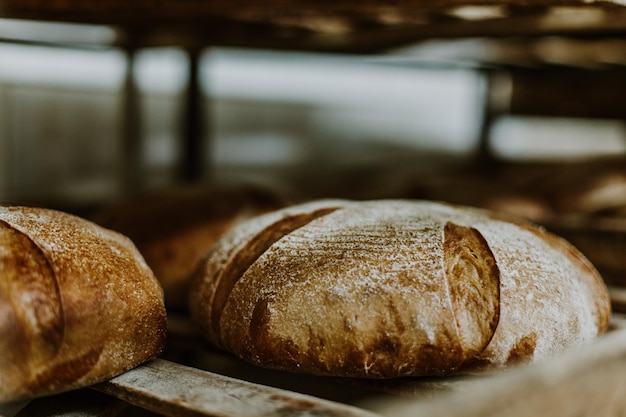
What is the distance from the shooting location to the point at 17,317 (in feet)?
3.30

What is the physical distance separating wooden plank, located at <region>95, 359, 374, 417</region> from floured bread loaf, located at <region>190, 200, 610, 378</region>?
12 cm

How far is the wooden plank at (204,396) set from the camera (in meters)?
0.92

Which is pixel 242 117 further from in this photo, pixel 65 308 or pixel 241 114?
pixel 65 308

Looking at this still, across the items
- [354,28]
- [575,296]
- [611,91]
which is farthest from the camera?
[611,91]

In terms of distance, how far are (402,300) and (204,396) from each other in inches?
12.8

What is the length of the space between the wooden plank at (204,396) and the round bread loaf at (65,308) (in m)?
0.05

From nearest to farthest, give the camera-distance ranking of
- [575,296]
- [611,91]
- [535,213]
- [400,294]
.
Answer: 1. [400,294]
2. [575,296]
3. [535,213]
4. [611,91]

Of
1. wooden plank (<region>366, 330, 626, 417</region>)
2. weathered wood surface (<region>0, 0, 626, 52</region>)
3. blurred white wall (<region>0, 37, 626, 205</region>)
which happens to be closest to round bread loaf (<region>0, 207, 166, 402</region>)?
wooden plank (<region>366, 330, 626, 417</region>)

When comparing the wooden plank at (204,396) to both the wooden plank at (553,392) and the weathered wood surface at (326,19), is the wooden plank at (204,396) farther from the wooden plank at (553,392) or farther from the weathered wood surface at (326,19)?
the weathered wood surface at (326,19)

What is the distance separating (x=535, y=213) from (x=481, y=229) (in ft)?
3.73

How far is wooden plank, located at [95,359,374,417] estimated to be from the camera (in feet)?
3.03

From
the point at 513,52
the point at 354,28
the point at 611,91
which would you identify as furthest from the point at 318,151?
the point at 354,28

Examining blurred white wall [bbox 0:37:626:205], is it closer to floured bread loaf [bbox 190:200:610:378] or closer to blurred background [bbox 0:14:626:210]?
blurred background [bbox 0:14:626:210]

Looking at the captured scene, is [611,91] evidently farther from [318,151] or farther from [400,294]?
[400,294]
